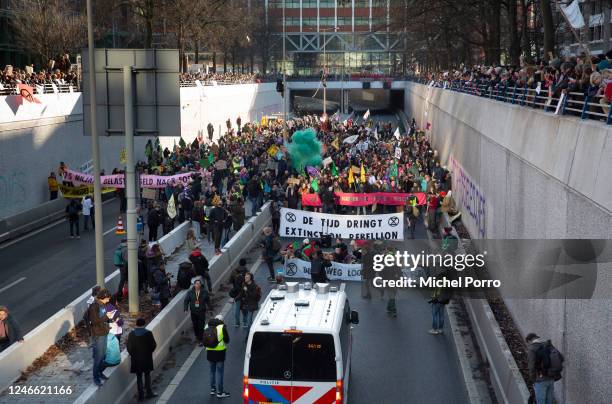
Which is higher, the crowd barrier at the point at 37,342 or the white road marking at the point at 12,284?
the crowd barrier at the point at 37,342

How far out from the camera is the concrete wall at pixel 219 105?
54.2 meters

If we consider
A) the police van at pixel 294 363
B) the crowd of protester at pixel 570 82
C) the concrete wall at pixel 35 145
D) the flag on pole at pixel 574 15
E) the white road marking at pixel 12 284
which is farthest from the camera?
the concrete wall at pixel 35 145

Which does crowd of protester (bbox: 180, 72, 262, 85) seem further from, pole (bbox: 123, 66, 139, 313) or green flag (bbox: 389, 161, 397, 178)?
pole (bbox: 123, 66, 139, 313)

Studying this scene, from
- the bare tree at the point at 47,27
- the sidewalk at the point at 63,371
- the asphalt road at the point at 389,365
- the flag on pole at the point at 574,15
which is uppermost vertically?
the bare tree at the point at 47,27

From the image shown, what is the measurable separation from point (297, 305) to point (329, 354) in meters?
1.05

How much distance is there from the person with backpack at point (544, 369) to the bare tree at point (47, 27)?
144 ft

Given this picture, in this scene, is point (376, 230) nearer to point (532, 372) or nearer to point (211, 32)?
point (532, 372)

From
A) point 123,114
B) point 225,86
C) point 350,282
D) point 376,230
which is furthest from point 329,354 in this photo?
point 225,86

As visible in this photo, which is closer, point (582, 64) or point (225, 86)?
point (582, 64)

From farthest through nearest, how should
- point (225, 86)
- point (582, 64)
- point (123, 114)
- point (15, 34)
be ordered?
point (225, 86) < point (15, 34) < point (123, 114) < point (582, 64)

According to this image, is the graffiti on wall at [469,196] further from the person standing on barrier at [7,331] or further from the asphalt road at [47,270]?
the person standing on barrier at [7,331]

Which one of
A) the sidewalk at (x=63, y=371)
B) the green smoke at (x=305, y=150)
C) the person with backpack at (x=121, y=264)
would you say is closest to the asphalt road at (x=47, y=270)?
the person with backpack at (x=121, y=264)

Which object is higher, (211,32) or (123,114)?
(211,32)

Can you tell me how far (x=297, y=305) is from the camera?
12086 mm
